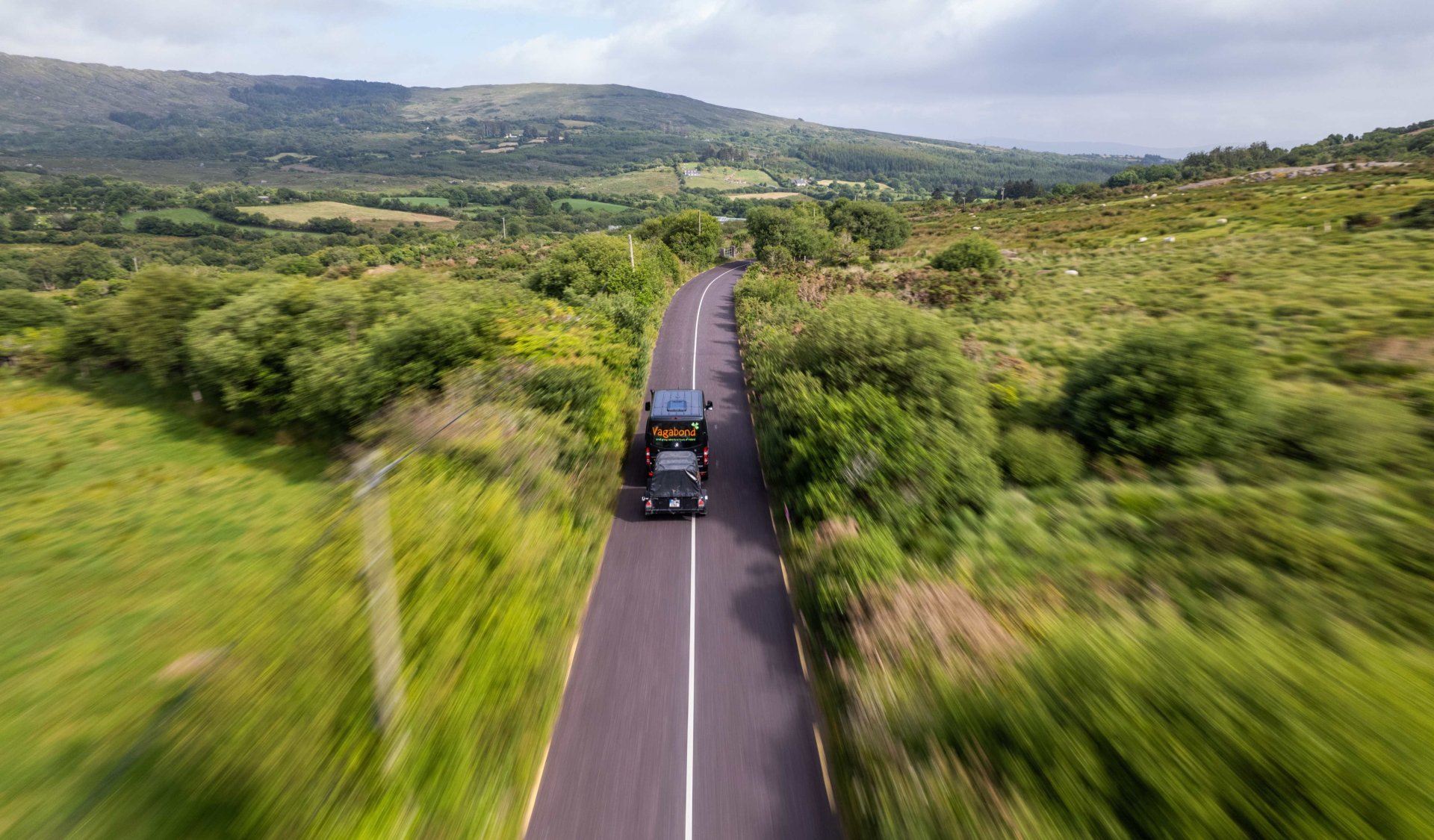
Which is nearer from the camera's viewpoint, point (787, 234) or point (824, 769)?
point (824, 769)

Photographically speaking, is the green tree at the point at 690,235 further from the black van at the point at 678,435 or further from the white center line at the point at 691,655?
the white center line at the point at 691,655

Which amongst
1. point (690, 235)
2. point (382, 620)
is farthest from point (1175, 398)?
point (690, 235)

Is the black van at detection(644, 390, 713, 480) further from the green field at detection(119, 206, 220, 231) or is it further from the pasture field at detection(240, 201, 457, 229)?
the green field at detection(119, 206, 220, 231)

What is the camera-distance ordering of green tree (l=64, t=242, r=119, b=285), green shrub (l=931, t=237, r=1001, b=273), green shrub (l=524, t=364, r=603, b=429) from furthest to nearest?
1. green tree (l=64, t=242, r=119, b=285)
2. green shrub (l=931, t=237, r=1001, b=273)
3. green shrub (l=524, t=364, r=603, b=429)

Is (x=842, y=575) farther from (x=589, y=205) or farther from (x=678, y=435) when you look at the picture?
(x=589, y=205)

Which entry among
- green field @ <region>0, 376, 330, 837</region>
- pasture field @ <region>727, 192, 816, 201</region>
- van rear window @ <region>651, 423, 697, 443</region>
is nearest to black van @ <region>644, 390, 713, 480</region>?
van rear window @ <region>651, 423, 697, 443</region>

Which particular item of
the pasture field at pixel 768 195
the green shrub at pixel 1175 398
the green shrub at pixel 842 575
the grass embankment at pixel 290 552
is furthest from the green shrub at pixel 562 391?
the pasture field at pixel 768 195
